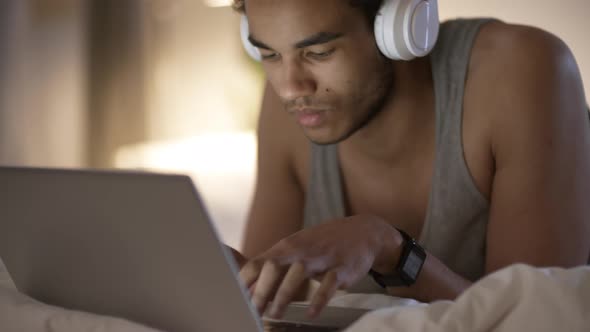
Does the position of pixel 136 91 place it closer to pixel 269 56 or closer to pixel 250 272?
pixel 269 56

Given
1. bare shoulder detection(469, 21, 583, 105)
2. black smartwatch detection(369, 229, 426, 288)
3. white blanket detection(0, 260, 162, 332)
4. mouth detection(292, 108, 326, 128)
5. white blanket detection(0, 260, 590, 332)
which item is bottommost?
black smartwatch detection(369, 229, 426, 288)

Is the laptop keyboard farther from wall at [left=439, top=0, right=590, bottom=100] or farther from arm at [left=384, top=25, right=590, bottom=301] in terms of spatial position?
wall at [left=439, top=0, right=590, bottom=100]

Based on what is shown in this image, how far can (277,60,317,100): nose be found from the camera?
1.14m

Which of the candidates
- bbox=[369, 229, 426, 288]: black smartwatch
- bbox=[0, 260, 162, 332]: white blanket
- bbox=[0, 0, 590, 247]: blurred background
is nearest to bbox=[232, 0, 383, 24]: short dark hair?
bbox=[369, 229, 426, 288]: black smartwatch

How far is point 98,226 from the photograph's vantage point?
0.65 metres

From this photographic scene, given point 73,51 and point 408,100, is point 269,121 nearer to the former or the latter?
point 408,100

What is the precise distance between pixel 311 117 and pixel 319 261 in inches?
18.3

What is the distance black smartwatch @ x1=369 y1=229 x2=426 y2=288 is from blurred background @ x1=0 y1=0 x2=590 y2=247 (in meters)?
1.68

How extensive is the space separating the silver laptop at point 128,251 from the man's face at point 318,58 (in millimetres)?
453

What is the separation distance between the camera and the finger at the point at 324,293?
2.20 feet

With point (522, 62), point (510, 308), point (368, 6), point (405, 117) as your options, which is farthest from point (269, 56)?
point (510, 308)

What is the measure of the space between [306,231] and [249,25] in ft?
1.57

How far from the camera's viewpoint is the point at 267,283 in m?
0.70

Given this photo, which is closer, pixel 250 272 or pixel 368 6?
pixel 250 272
